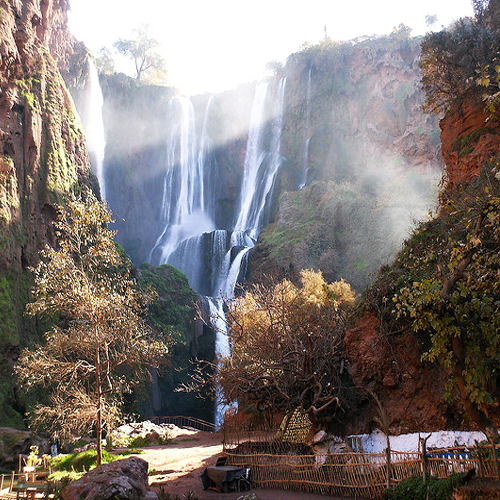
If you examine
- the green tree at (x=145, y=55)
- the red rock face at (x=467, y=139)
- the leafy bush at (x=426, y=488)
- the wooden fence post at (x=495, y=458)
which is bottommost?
the leafy bush at (x=426, y=488)

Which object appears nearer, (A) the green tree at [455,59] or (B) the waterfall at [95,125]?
(A) the green tree at [455,59]

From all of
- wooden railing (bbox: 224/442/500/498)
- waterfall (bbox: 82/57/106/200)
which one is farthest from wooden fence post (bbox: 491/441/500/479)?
waterfall (bbox: 82/57/106/200)

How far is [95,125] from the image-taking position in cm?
5331

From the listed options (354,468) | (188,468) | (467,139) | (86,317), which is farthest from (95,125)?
(354,468)

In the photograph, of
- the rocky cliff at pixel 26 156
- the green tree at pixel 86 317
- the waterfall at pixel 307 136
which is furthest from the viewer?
the waterfall at pixel 307 136

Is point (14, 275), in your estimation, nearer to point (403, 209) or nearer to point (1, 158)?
point (1, 158)

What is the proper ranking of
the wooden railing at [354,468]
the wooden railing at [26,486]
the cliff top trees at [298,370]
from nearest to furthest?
the wooden railing at [354,468] → the wooden railing at [26,486] → the cliff top trees at [298,370]

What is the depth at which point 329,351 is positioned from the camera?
1233cm

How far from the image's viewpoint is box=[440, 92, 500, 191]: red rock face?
12828mm

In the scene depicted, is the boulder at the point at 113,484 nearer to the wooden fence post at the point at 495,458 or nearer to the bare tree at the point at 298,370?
the bare tree at the point at 298,370

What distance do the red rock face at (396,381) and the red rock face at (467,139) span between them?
15.9 feet

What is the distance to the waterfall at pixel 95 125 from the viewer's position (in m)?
51.0

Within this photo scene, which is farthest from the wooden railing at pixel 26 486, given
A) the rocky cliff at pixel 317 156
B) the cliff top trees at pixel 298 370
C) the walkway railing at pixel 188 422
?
the rocky cliff at pixel 317 156

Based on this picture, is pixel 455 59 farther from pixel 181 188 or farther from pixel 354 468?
pixel 181 188
